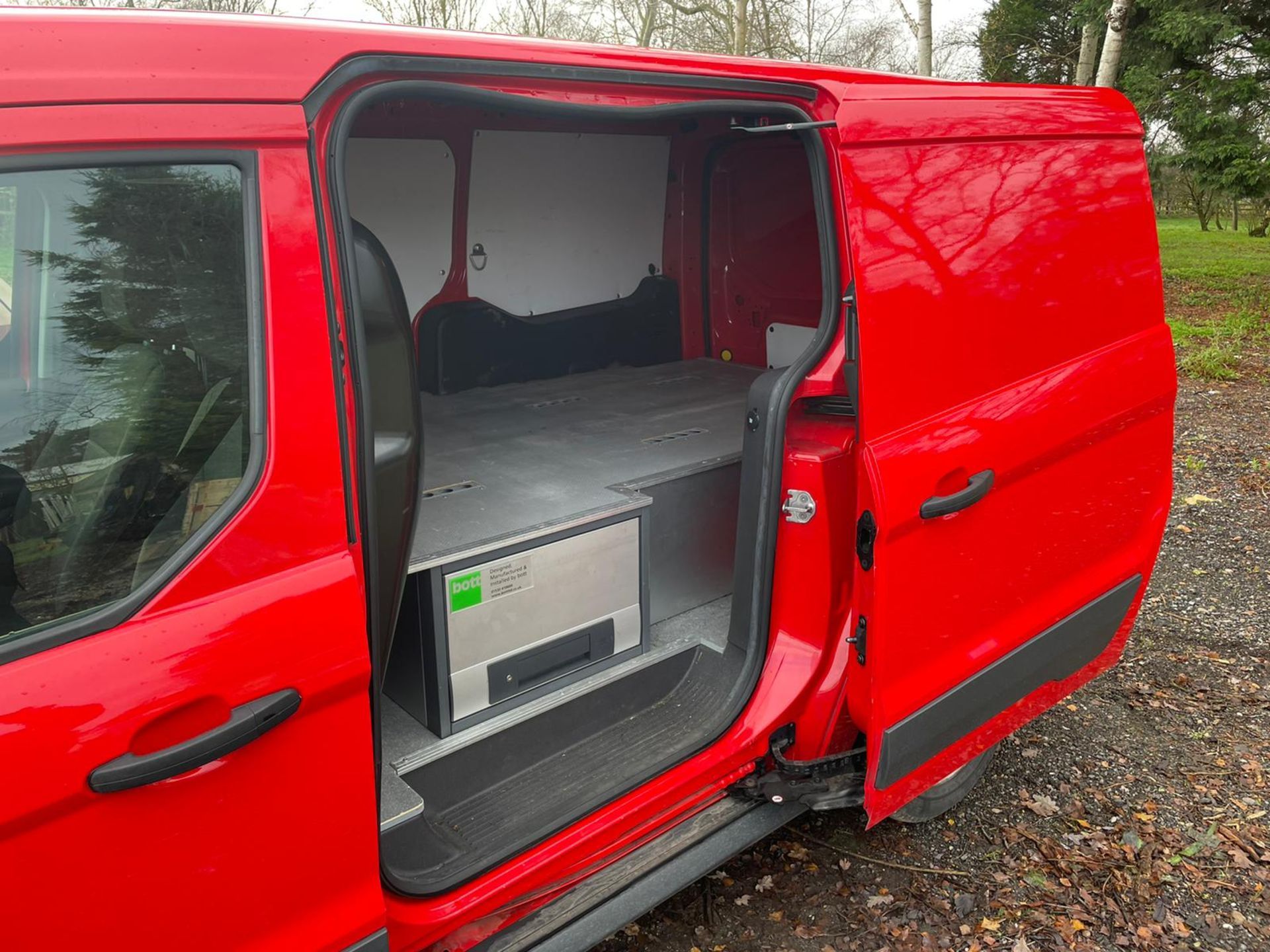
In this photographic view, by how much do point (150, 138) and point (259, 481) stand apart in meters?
0.49

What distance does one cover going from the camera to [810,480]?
2.27 metres

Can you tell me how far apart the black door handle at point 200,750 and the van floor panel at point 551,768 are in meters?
0.54

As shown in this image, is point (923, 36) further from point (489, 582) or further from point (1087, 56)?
point (489, 582)

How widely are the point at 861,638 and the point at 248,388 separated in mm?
1426

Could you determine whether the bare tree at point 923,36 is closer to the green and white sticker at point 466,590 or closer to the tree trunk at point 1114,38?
the tree trunk at point 1114,38

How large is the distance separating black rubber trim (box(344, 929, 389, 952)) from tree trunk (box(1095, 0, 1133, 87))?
11.3 m

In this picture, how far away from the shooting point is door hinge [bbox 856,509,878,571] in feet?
6.93

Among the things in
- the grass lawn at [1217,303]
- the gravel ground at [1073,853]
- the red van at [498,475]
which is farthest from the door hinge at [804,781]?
the grass lawn at [1217,303]

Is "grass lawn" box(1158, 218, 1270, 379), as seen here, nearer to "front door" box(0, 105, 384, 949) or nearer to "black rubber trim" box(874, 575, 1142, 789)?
"black rubber trim" box(874, 575, 1142, 789)

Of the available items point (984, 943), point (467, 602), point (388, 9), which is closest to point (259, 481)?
point (467, 602)

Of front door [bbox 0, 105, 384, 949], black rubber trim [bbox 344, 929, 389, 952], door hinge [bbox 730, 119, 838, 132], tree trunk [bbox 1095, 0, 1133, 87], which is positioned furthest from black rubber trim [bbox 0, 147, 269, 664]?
tree trunk [bbox 1095, 0, 1133, 87]

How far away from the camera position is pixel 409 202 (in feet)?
11.4

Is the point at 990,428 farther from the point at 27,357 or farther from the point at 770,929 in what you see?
the point at 27,357

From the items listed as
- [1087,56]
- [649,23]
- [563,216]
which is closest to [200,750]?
[563,216]
